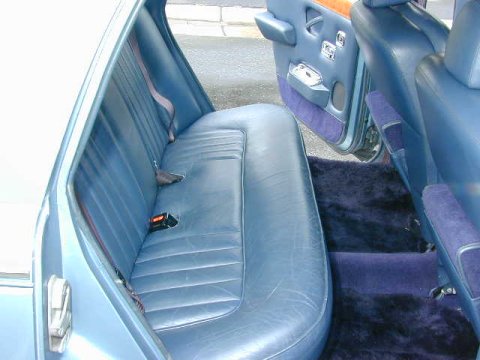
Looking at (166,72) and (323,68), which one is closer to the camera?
(166,72)

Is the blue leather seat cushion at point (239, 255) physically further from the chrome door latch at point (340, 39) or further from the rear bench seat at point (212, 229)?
the chrome door latch at point (340, 39)

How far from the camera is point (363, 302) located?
2.12 metres

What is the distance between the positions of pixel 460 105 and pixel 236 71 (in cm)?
331

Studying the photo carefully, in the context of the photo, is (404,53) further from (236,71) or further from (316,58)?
(236,71)

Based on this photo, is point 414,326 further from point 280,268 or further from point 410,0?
point 410,0

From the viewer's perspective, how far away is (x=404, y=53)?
1.84 m

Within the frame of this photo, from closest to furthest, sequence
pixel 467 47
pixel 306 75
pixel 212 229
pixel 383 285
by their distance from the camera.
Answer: pixel 467 47
pixel 212 229
pixel 383 285
pixel 306 75

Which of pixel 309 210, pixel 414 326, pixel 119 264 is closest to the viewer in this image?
pixel 119 264

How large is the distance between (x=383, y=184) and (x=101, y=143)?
4.30ft

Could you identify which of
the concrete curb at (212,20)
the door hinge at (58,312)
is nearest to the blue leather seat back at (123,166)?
the door hinge at (58,312)

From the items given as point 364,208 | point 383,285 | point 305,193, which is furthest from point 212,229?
point 364,208

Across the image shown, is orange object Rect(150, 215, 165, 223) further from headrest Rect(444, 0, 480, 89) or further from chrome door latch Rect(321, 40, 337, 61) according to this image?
chrome door latch Rect(321, 40, 337, 61)

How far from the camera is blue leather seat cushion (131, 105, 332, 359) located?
1.45 metres

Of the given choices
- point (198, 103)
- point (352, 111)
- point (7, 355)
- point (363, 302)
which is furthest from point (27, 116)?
point (352, 111)
